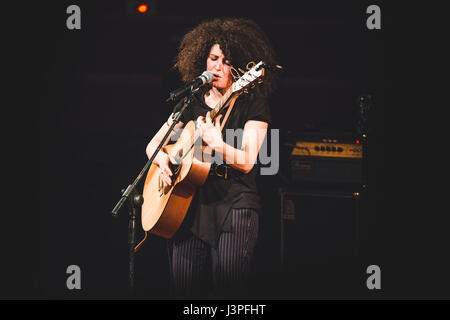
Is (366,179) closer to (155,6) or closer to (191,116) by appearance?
(191,116)

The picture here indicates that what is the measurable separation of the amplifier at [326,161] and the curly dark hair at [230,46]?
62 centimetres

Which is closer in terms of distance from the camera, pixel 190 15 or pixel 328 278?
pixel 328 278

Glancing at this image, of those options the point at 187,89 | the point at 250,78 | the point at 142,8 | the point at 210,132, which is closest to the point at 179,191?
the point at 210,132

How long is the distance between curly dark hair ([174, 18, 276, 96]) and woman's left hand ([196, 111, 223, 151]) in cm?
36

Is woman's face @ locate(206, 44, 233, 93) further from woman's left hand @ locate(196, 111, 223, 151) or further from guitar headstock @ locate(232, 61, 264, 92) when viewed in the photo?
woman's left hand @ locate(196, 111, 223, 151)

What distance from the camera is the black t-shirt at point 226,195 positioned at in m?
2.29

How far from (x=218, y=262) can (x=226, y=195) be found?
0.31 m

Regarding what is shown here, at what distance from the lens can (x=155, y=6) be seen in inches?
157

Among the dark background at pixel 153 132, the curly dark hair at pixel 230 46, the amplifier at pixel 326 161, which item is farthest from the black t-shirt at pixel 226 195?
the amplifier at pixel 326 161

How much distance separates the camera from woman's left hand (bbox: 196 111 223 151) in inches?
87.8

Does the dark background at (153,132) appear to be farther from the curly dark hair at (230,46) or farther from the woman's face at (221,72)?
the woman's face at (221,72)
